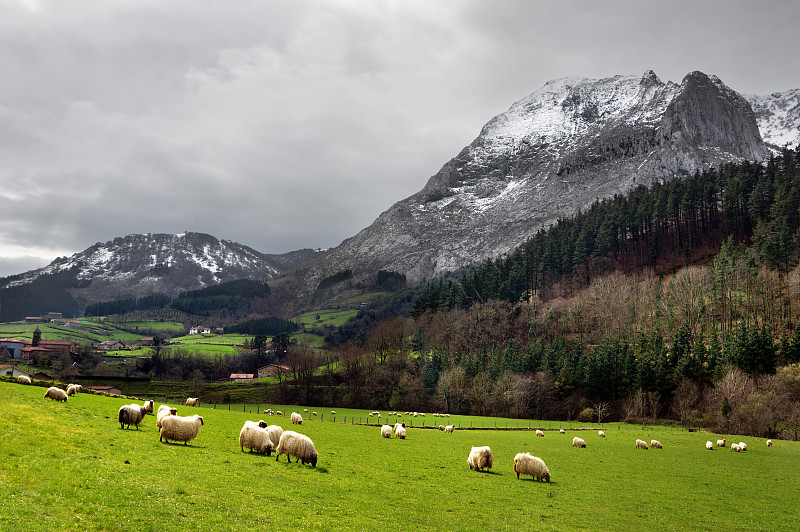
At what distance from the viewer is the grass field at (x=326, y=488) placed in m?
15.5

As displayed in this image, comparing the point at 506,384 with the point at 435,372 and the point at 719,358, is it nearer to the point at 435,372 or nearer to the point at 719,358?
the point at 435,372

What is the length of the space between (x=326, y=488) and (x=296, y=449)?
18.6 ft

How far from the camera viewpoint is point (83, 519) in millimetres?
13750

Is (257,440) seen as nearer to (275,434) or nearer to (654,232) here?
(275,434)

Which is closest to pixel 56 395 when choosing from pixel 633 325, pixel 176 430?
pixel 176 430

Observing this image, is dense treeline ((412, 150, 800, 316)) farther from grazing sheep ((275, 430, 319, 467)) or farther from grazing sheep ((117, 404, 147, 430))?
grazing sheep ((117, 404, 147, 430))

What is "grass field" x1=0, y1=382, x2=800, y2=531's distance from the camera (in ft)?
50.9

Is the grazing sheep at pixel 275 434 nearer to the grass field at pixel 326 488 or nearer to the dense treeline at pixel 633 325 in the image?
the grass field at pixel 326 488

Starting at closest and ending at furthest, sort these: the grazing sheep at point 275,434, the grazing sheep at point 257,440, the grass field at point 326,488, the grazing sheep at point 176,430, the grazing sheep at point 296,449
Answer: the grass field at point 326,488 < the grazing sheep at point 296,449 < the grazing sheep at point 176,430 < the grazing sheep at point 257,440 < the grazing sheep at point 275,434

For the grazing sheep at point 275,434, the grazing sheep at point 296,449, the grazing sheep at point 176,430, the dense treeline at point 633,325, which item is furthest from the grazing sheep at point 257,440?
the dense treeline at point 633,325

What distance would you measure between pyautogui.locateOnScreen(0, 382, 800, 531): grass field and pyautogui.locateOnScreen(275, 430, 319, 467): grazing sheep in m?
1.05

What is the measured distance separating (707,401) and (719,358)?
10021 mm

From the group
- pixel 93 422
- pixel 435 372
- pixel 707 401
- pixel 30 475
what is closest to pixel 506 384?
pixel 435 372

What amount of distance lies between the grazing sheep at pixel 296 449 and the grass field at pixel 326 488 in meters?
1.05
